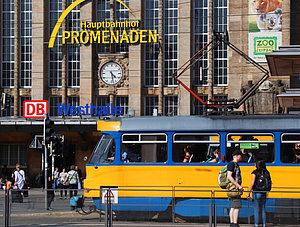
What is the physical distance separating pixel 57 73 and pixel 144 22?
22.4ft

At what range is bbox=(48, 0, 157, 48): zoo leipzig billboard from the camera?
42062 mm

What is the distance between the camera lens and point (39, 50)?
43.3 metres

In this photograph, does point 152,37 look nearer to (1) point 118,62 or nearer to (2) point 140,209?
(1) point 118,62

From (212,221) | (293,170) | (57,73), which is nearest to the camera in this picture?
(212,221)

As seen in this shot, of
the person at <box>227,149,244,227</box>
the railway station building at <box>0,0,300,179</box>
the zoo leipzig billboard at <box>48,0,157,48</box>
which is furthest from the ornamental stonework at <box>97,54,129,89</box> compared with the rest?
the person at <box>227,149,244,227</box>

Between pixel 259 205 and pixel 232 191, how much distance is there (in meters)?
0.88

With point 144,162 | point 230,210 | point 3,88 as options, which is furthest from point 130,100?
point 230,210

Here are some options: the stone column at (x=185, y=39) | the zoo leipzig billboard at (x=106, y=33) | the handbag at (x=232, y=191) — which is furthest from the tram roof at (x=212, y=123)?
the zoo leipzig billboard at (x=106, y=33)

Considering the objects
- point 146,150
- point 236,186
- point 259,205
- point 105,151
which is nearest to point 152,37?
point 105,151

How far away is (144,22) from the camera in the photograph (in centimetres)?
4259

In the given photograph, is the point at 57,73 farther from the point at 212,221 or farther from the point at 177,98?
the point at 212,221

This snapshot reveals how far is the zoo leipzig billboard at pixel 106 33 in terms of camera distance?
42.1 metres

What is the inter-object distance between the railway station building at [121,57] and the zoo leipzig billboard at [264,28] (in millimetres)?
63

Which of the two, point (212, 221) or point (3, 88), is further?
point (3, 88)
